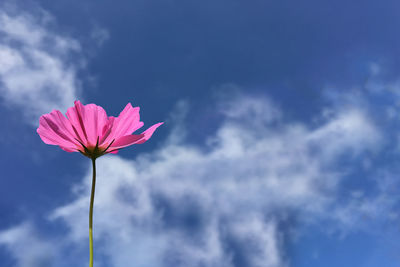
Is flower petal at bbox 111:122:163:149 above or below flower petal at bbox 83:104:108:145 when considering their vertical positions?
below

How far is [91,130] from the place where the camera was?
1.56 m

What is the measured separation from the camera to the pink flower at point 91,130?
4.99 ft

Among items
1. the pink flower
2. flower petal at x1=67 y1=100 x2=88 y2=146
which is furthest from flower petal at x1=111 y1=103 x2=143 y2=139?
flower petal at x1=67 y1=100 x2=88 y2=146

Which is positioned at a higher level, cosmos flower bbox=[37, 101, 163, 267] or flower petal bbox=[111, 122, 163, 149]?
cosmos flower bbox=[37, 101, 163, 267]

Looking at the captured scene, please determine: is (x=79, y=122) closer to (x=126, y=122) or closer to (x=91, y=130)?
(x=91, y=130)

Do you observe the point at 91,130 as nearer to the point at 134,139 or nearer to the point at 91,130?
the point at 91,130

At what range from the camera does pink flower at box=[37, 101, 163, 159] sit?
4.99 feet

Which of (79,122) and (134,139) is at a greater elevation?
(79,122)

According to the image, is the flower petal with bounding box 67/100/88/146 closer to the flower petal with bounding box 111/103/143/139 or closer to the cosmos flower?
the cosmos flower

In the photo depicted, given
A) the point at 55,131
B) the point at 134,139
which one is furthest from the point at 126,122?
the point at 55,131

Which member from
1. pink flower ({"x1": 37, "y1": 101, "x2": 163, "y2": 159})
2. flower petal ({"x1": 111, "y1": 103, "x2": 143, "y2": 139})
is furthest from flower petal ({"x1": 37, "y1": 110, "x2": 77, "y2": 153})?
flower petal ({"x1": 111, "y1": 103, "x2": 143, "y2": 139})

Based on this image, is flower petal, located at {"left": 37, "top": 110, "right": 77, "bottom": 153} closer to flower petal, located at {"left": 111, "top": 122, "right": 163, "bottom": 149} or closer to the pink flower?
the pink flower

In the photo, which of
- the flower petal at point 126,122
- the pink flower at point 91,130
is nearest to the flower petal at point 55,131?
the pink flower at point 91,130

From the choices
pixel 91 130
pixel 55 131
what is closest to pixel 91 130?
pixel 91 130
